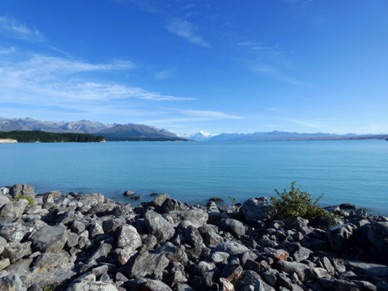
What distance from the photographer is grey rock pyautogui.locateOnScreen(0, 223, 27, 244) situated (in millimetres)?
9836

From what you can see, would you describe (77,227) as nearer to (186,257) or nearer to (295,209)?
(186,257)

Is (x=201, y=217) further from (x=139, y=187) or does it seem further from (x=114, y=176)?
(x=114, y=176)

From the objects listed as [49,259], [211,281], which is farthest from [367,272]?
[49,259]

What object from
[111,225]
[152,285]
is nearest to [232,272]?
[152,285]

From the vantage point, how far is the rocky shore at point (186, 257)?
7762mm

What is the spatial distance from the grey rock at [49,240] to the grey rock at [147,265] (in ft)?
10.2

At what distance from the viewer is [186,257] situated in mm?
9117

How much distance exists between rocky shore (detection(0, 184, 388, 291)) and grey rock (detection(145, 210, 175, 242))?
0.04m

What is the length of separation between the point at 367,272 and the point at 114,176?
40.2 m

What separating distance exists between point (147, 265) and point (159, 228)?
2.58 m

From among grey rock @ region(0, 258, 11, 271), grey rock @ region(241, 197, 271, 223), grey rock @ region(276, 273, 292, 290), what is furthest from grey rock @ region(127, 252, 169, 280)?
grey rock @ region(241, 197, 271, 223)

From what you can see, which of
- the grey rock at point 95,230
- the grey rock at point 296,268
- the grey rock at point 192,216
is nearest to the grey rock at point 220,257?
the grey rock at point 296,268

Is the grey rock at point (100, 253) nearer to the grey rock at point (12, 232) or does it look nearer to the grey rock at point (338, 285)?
the grey rock at point (12, 232)

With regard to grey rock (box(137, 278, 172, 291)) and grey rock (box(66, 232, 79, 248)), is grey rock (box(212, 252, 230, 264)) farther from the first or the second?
grey rock (box(66, 232, 79, 248))
